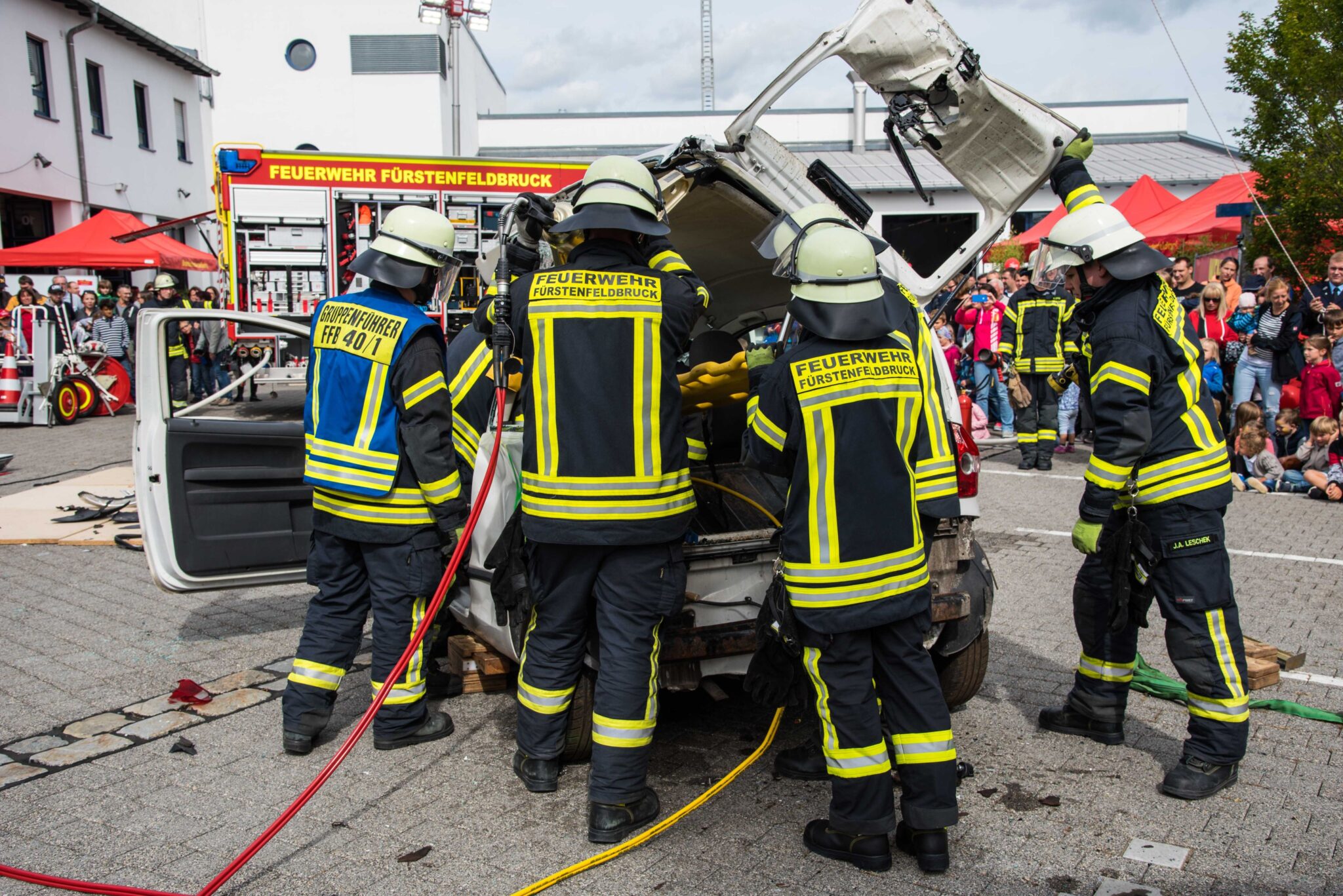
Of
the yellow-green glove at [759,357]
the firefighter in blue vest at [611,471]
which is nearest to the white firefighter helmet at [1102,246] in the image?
the yellow-green glove at [759,357]

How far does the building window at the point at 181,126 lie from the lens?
92.7ft

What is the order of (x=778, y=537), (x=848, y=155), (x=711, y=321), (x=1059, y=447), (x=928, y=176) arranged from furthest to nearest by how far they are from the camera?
(x=848, y=155) → (x=928, y=176) → (x=1059, y=447) → (x=711, y=321) → (x=778, y=537)

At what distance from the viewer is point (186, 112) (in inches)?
1144

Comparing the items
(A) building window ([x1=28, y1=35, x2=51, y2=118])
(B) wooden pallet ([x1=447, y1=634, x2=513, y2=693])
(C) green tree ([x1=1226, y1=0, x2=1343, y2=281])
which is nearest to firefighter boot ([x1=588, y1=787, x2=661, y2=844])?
(B) wooden pallet ([x1=447, y1=634, x2=513, y2=693])

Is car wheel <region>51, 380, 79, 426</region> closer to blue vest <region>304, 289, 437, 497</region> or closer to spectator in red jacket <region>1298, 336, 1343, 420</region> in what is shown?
blue vest <region>304, 289, 437, 497</region>

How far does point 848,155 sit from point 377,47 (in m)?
14.5

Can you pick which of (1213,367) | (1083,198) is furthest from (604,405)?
Answer: (1213,367)

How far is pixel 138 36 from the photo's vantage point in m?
24.8

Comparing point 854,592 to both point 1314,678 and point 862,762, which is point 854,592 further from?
point 1314,678

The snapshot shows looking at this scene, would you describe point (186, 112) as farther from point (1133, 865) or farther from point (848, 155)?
point (1133, 865)

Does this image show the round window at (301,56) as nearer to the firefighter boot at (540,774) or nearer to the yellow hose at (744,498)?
the yellow hose at (744,498)

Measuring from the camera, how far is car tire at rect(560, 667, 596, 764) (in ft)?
12.5

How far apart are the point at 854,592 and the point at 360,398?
6.58ft

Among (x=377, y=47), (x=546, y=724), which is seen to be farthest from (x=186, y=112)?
(x=546, y=724)
